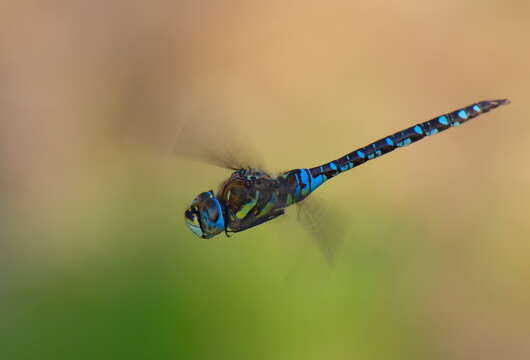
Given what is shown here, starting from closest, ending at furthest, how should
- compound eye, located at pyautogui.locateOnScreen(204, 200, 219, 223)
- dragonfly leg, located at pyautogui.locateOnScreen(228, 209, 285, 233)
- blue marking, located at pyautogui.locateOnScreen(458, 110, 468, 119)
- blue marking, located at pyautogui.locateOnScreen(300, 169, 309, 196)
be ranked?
compound eye, located at pyautogui.locateOnScreen(204, 200, 219, 223) < dragonfly leg, located at pyautogui.locateOnScreen(228, 209, 285, 233) < blue marking, located at pyautogui.locateOnScreen(300, 169, 309, 196) < blue marking, located at pyautogui.locateOnScreen(458, 110, 468, 119)

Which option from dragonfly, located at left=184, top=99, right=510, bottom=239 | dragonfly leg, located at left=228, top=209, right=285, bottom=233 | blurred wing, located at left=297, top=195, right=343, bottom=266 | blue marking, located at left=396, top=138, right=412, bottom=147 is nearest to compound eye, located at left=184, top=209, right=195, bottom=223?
dragonfly, located at left=184, top=99, right=510, bottom=239

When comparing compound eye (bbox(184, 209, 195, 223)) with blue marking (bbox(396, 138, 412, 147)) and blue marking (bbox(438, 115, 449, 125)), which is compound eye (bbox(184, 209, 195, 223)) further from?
blue marking (bbox(438, 115, 449, 125))

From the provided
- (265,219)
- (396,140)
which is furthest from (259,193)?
(396,140)

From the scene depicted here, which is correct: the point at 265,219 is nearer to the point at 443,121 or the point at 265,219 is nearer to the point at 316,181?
the point at 316,181

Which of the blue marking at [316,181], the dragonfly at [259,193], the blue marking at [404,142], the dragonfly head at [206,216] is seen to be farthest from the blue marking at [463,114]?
the dragonfly head at [206,216]

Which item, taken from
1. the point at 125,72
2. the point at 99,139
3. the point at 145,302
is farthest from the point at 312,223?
the point at 125,72

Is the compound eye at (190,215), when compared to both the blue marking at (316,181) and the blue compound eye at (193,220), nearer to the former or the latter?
the blue compound eye at (193,220)
